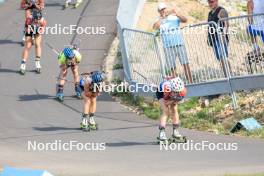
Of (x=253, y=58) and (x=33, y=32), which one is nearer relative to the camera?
(x=253, y=58)

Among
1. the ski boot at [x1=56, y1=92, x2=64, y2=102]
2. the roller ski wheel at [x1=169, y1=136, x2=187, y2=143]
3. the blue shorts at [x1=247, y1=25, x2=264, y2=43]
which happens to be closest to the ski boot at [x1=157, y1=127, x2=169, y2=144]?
the roller ski wheel at [x1=169, y1=136, x2=187, y2=143]

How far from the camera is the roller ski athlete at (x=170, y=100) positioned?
15258 mm

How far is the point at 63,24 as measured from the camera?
24.7 metres

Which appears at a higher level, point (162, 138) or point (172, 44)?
point (172, 44)

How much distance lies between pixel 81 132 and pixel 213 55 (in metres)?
3.35

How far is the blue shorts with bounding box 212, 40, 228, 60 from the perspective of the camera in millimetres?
17750

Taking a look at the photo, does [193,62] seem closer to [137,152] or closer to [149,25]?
[137,152]

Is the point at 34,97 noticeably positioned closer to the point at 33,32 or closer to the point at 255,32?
the point at 33,32

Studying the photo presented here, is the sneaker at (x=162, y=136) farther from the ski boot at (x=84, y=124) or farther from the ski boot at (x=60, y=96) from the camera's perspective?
the ski boot at (x=60, y=96)

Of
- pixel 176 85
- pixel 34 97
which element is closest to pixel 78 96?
pixel 34 97

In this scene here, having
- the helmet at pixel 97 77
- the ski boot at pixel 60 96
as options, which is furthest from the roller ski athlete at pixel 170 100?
the ski boot at pixel 60 96

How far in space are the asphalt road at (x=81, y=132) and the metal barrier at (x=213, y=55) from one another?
134 centimetres

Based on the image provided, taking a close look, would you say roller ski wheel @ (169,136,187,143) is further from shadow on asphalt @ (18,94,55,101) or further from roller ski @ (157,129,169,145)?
shadow on asphalt @ (18,94,55,101)

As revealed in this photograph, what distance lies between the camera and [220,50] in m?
17.8
